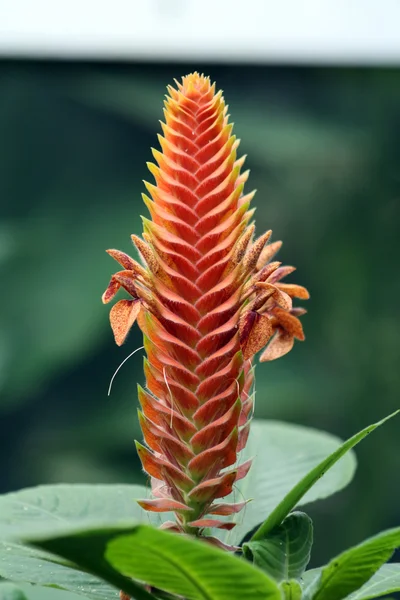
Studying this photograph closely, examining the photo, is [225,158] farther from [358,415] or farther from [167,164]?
[358,415]

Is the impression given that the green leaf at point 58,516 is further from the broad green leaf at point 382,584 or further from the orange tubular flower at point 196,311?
the broad green leaf at point 382,584

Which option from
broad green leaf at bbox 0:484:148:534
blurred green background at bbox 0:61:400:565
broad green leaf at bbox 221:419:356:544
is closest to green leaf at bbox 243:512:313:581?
broad green leaf at bbox 221:419:356:544

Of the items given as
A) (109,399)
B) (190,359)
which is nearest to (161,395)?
(190,359)

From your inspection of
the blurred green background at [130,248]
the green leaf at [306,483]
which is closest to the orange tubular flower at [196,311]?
the green leaf at [306,483]

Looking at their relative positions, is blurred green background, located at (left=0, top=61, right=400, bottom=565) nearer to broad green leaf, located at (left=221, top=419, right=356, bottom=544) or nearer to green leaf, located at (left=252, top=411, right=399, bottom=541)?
broad green leaf, located at (left=221, top=419, right=356, bottom=544)

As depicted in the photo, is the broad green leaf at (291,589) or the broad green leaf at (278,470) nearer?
the broad green leaf at (291,589)

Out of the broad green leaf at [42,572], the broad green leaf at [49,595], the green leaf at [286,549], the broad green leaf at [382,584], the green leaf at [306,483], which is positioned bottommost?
the broad green leaf at [49,595]

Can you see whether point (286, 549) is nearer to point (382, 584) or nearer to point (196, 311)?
point (382, 584)
